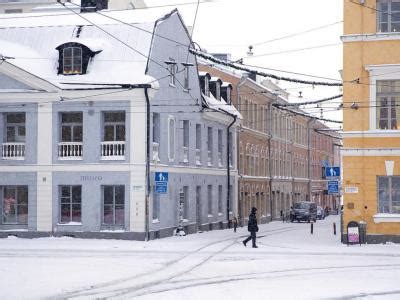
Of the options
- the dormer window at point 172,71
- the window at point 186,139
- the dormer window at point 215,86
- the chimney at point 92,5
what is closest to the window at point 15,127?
the dormer window at point 172,71

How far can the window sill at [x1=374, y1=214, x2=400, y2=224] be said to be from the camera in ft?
101

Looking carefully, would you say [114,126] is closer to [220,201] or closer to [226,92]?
[220,201]

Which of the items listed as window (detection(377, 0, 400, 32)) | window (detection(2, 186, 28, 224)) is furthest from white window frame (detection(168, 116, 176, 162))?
window (detection(377, 0, 400, 32))

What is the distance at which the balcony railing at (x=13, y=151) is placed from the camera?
3578 cm

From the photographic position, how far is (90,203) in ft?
114

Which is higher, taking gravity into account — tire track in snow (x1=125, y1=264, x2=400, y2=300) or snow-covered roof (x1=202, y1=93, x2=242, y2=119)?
snow-covered roof (x1=202, y1=93, x2=242, y2=119)

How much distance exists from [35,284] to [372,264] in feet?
33.9

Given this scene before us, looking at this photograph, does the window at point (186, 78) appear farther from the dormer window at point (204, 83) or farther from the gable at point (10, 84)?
the gable at point (10, 84)

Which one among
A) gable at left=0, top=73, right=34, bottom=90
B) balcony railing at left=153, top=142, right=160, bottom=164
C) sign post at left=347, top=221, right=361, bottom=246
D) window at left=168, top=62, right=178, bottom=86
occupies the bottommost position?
sign post at left=347, top=221, right=361, bottom=246

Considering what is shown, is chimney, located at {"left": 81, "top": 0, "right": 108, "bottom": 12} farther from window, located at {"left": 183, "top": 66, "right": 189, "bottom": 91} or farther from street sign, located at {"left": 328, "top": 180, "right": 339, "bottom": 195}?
street sign, located at {"left": 328, "top": 180, "right": 339, "bottom": 195}

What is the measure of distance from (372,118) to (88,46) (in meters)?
13.4

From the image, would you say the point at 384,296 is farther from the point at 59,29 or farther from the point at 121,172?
the point at 59,29

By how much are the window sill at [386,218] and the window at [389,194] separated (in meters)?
0.29

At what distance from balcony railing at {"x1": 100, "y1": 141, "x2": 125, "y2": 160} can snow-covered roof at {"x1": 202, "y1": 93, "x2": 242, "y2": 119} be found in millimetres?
11294
